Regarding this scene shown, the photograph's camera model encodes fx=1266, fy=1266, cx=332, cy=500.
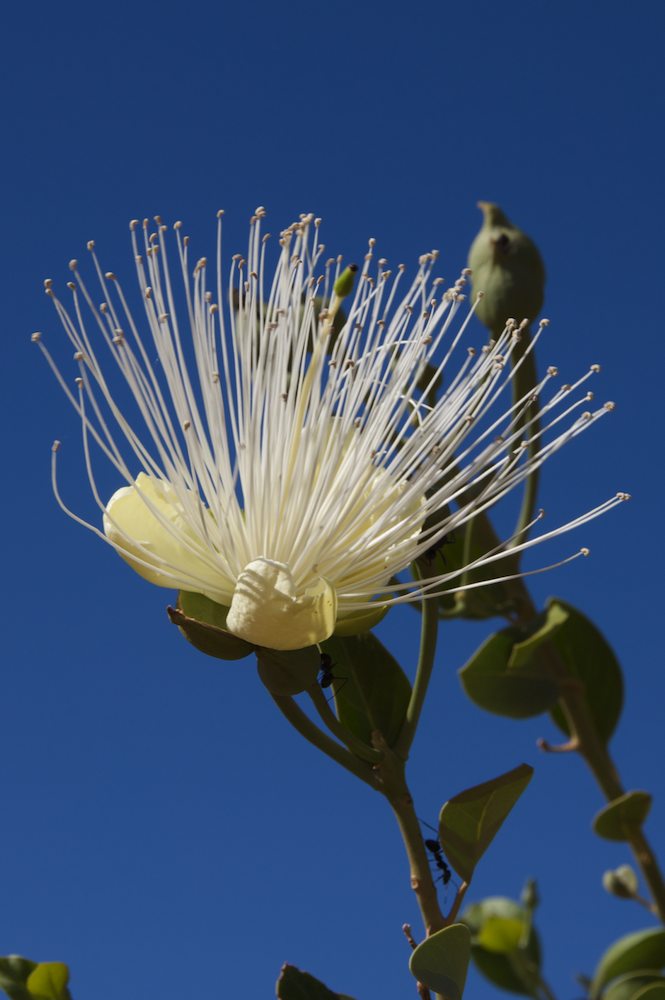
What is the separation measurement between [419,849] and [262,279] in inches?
27.9

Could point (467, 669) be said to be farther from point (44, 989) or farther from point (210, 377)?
point (44, 989)

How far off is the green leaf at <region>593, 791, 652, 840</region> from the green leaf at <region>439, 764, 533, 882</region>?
10.6 inches

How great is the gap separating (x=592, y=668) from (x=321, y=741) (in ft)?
2.20

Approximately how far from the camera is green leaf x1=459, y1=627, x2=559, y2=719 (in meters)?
1.71

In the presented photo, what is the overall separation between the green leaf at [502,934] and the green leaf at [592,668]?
2.48 feet

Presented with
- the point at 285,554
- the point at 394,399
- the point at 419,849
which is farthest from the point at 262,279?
the point at 419,849

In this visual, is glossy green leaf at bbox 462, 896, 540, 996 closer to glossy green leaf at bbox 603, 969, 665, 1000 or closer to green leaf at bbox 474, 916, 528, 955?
green leaf at bbox 474, 916, 528, 955

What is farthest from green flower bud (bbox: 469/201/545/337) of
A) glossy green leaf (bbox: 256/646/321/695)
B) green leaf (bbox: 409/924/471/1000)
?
green leaf (bbox: 409/924/471/1000)

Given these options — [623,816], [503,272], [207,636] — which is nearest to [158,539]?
[207,636]

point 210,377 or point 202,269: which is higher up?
point 202,269

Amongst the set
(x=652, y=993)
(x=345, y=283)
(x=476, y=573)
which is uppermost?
(x=345, y=283)

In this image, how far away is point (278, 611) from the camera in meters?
1.36

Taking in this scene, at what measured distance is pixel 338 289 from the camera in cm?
152

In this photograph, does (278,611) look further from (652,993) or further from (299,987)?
(652,993)
